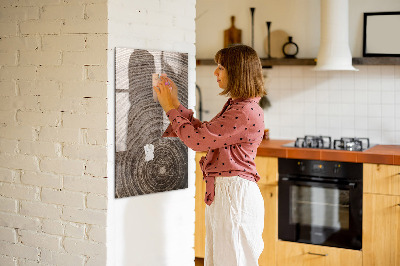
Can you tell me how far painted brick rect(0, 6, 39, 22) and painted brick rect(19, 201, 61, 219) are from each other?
0.96 metres

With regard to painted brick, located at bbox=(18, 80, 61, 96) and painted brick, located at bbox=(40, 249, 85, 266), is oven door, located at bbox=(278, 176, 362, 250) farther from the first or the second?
painted brick, located at bbox=(18, 80, 61, 96)

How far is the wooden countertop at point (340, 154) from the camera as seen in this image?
12.4 ft

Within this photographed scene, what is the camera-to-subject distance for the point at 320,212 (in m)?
4.08

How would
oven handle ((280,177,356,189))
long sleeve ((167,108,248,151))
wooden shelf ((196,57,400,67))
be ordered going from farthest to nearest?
wooden shelf ((196,57,400,67))
oven handle ((280,177,356,189))
long sleeve ((167,108,248,151))

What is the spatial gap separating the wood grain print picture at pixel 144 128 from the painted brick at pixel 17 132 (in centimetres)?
52

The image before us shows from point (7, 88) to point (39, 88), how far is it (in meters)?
0.24

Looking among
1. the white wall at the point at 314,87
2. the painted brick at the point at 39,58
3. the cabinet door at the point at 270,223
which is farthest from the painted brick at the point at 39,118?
the white wall at the point at 314,87

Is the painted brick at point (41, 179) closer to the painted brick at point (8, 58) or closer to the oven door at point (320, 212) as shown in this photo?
the painted brick at point (8, 58)

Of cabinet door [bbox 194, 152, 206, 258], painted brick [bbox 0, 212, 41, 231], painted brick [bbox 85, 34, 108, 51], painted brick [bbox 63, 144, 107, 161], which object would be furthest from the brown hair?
cabinet door [bbox 194, 152, 206, 258]

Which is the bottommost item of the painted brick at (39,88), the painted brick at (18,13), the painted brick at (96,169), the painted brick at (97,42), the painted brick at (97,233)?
the painted brick at (97,233)

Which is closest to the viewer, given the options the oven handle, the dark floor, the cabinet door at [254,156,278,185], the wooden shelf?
the oven handle

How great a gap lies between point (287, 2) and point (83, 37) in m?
2.36

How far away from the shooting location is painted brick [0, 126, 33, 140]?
3014 mm

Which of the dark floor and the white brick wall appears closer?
the white brick wall
